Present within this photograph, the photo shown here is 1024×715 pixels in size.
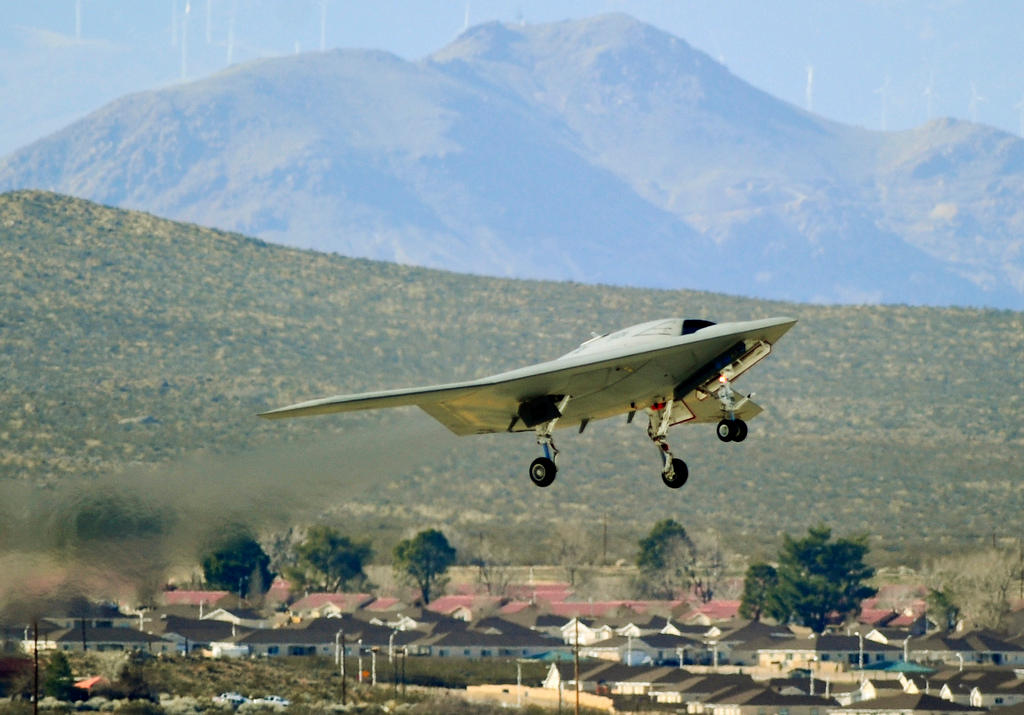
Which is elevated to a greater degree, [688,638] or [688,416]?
[688,416]

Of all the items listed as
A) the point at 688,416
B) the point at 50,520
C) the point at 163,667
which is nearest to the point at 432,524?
the point at 163,667

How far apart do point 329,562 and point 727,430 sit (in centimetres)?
10051

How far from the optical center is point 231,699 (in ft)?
301

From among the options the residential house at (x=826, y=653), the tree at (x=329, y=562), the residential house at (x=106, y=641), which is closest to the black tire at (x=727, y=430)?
the residential house at (x=106, y=641)

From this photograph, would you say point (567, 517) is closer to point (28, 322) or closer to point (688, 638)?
point (688, 638)

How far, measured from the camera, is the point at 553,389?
139 ft

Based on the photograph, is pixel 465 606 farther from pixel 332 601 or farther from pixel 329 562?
pixel 329 562

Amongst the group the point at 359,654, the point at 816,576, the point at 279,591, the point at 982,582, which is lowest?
the point at 359,654

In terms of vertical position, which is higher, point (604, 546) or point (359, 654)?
point (604, 546)

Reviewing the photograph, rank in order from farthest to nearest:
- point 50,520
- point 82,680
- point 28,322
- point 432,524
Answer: point 28,322 → point 432,524 → point 82,680 → point 50,520

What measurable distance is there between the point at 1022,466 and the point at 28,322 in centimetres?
9567

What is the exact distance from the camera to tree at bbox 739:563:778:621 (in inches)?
5354

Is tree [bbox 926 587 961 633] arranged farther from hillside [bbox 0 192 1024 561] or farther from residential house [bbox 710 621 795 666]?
residential house [bbox 710 621 795 666]

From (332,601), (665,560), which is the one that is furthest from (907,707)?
(332,601)
